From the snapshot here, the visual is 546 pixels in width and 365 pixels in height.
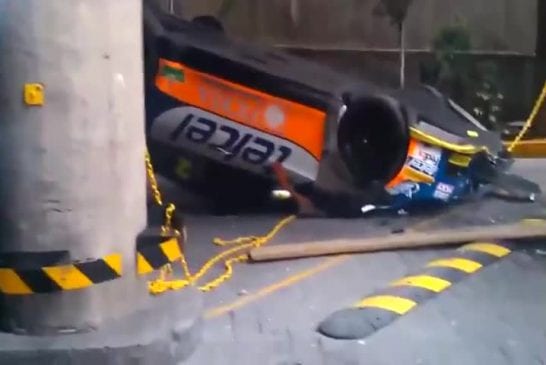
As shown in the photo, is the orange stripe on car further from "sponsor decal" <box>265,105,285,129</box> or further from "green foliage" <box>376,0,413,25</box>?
"green foliage" <box>376,0,413,25</box>

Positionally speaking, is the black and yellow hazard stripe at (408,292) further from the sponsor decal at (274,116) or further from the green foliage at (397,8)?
the green foliage at (397,8)

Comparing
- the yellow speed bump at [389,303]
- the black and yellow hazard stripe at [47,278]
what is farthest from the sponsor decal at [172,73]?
the black and yellow hazard stripe at [47,278]

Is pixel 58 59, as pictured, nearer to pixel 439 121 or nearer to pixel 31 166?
pixel 31 166

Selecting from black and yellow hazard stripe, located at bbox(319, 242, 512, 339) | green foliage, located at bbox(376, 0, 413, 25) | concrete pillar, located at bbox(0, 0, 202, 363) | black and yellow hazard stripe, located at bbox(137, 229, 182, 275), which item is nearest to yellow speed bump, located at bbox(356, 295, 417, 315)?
black and yellow hazard stripe, located at bbox(319, 242, 512, 339)

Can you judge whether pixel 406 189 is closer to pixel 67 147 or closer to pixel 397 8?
pixel 67 147

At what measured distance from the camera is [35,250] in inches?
167

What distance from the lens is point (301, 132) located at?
6871 mm

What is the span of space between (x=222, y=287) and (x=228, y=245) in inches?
36.1

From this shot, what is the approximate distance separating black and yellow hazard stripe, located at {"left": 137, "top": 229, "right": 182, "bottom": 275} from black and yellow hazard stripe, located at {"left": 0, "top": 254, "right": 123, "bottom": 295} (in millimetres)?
280

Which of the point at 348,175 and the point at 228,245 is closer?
the point at 228,245

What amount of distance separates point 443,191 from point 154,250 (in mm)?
3049

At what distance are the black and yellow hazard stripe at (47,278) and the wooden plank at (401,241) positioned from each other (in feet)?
5.73

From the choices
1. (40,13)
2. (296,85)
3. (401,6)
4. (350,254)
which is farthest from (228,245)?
(401,6)

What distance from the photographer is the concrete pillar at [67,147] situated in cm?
412
